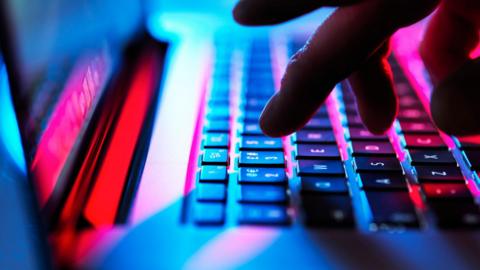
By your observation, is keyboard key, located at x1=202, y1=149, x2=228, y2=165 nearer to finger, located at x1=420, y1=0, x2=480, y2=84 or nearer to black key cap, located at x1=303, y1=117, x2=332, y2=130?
black key cap, located at x1=303, y1=117, x2=332, y2=130

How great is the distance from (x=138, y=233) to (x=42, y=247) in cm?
7

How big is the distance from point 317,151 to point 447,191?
0.35 ft

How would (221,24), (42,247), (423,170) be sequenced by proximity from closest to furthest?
(42,247), (423,170), (221,24)

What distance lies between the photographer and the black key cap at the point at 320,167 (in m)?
0.41

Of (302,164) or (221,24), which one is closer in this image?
(302,164)

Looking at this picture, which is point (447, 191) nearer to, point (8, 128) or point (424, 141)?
point (424, 141)

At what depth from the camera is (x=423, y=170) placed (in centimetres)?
41

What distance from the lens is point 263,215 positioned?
0.36 m

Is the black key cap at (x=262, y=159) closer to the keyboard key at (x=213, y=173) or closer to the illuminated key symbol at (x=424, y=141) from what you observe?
the keyboard key at (x=213, y=173)

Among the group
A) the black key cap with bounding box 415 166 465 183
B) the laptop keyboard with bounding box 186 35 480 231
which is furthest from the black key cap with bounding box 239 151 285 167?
the black key cap with bounding box 415 166 465 183

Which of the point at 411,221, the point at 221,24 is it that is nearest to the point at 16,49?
the point at 411,221

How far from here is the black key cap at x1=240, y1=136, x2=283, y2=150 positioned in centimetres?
45

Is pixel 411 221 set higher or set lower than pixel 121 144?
lower

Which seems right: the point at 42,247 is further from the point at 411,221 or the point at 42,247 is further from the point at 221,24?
the point at 221,24
